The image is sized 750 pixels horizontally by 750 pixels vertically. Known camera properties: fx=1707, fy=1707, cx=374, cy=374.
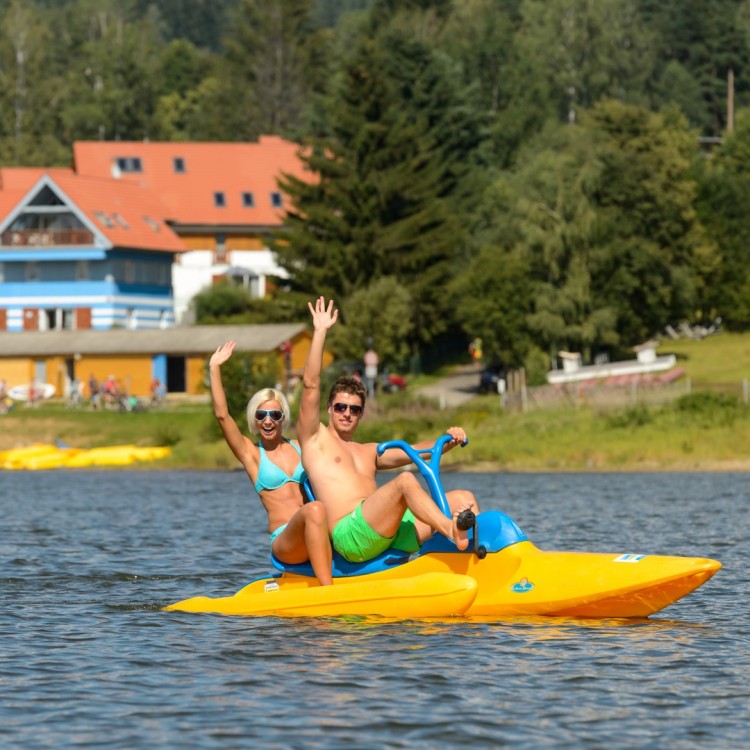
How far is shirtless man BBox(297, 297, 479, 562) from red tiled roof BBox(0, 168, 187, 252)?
65710 millimetres

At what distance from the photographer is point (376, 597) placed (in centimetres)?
1428

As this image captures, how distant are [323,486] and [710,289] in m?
65.7

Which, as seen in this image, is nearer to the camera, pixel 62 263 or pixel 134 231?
pixel 62 263

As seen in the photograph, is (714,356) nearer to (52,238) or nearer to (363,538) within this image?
(52,238)

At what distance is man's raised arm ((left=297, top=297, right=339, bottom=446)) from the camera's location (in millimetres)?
13547

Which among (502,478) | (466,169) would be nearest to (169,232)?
(466,169)

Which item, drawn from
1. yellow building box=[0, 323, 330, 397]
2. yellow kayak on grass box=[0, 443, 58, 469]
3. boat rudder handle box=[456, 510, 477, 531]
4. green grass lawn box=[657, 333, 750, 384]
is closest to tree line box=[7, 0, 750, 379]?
green grass lawn box=[657, 333, 750, 384]

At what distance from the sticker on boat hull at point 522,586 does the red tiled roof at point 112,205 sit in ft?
217

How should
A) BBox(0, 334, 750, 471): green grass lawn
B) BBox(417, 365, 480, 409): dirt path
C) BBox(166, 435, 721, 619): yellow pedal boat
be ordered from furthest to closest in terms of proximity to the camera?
BBox(417, 365, 480, 409): dirt path
BBox(0, 334, 750, 471): green grass lawn
BBox(166, 435, 721, 619): yellow pedal boat

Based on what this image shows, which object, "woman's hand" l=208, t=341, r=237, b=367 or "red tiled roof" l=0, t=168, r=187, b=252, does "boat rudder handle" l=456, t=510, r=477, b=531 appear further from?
"red tiled roof" l=0, t=168, r=187, b=252

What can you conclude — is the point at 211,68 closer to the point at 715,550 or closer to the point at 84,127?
the point at 84,127

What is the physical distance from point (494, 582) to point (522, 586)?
25 cm

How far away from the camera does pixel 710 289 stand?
77875 mm

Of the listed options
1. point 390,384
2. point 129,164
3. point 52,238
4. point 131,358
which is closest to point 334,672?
point 390,384
